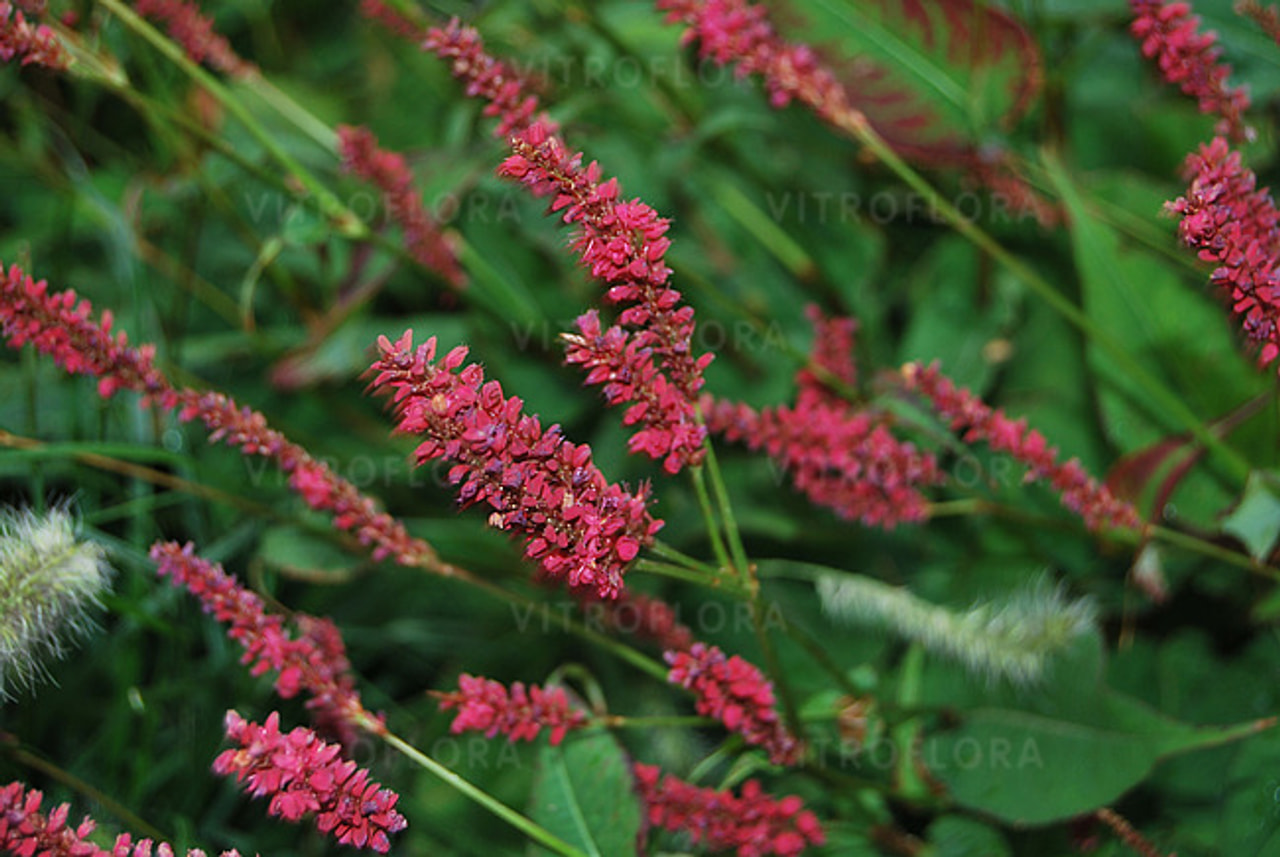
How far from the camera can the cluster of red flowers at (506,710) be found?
44.0 inches

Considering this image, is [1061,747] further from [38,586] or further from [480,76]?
[38,586]

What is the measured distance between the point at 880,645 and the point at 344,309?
0.90 m

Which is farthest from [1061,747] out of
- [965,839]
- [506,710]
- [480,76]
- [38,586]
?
[38,586]

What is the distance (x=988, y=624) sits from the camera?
4.76ft

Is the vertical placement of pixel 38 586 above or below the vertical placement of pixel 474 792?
above

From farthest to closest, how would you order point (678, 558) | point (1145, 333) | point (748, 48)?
1. point (1145, 333)
2. point (748, 48)
3. point (678, 558)

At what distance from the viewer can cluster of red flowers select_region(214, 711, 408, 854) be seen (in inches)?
34.6

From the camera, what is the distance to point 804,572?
1.74 meters

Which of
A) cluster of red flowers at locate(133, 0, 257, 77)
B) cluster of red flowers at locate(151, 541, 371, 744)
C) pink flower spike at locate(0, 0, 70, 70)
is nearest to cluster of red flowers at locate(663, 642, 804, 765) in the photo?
cluster of red flowers at locate(151, 541, 371, 744)

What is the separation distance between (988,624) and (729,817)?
0.44 metres

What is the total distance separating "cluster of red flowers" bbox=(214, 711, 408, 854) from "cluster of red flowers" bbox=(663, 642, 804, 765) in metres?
0.31

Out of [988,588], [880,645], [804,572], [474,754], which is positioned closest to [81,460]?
[474,754]

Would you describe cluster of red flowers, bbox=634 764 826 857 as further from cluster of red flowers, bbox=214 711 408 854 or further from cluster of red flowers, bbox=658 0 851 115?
cluster of red flowers, bbox=658 0 851 115

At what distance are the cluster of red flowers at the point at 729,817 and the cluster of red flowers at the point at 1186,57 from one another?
80 centimetres
